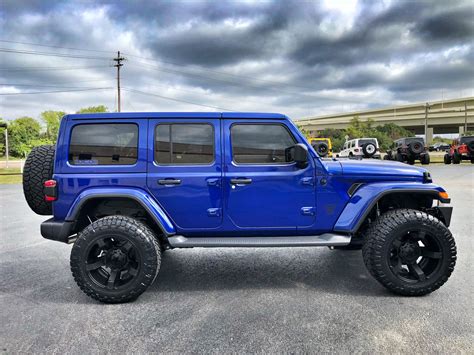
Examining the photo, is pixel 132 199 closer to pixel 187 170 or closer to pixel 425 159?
pixel 187 170

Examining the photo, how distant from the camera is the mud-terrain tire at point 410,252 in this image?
3.31 metres

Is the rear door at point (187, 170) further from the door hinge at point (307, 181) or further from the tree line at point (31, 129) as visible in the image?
the tree line at point (31, 129)

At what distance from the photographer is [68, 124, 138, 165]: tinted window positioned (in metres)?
3.50

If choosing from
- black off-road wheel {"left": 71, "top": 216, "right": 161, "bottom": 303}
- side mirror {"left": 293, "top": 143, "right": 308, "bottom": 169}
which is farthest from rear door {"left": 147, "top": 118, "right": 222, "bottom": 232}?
side mirror {"left": 293, "top": 143, "right": 308, "bottom": 169}

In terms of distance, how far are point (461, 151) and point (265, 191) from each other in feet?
78.8

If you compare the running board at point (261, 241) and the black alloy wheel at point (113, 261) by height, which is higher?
the running board at point (261, 241)

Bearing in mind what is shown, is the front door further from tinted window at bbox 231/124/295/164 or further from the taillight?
the taillight

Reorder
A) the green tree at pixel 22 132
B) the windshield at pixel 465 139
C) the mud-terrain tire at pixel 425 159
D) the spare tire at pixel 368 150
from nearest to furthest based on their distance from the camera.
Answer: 1. the spare tire at pixel 368 150
2. the mud-terrain tire at pixel 425 159
3. the windshield at pixel 465 139
4. the green tree at pixel 22 132

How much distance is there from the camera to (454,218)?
6711 millimetres

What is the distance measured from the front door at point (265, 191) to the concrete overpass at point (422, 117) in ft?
227

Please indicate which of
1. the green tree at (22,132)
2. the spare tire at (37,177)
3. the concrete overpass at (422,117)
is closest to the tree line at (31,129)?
the green tree at (22,132)

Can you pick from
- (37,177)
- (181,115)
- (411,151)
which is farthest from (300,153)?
(411,151)

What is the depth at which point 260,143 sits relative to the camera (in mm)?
3584

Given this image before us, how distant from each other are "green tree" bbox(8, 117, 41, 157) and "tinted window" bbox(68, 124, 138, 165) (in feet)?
234
